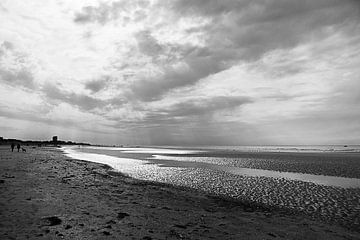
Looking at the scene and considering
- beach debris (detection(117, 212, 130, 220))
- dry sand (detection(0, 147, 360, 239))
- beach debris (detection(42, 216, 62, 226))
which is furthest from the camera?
beach debris (detection(117, 212, 130, 220))

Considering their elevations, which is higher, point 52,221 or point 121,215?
point 52,221

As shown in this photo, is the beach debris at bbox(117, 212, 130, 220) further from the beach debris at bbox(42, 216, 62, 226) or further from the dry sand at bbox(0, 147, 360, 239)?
the beach debris at bbox(42, 216, 62, 226)

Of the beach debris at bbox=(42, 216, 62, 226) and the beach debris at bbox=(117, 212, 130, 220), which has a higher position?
the beach debris at bbox=(42, 216, 62, 226)

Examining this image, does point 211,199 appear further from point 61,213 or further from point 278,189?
point 61,213

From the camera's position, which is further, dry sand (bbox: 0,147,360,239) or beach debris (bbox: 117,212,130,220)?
beach debris (bbox: 117,212,130,220)

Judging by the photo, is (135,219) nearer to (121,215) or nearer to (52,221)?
(121,215)

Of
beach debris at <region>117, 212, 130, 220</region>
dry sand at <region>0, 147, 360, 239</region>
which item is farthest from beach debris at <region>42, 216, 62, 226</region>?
beach debris at <region>117, 212, 130, 220</region>

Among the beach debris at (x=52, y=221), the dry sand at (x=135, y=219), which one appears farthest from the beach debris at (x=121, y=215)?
the beach debris at (x=52, y=221)

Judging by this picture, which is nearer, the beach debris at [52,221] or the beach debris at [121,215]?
the beach debris at [52,221]

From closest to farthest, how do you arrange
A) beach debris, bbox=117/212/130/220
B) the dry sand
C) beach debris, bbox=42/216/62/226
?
the dry sand < beach debris, bbox=42/216/62/226 < beach debris, bbox=117/212/130/220

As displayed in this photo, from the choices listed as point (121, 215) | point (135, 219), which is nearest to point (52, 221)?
point (121, 215)

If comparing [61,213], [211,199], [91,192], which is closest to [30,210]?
[61,213]

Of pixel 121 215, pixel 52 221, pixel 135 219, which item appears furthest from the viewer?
pixel 121 215

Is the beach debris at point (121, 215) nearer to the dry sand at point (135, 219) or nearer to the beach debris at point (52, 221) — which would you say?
the dry sand at point (135, 219)
